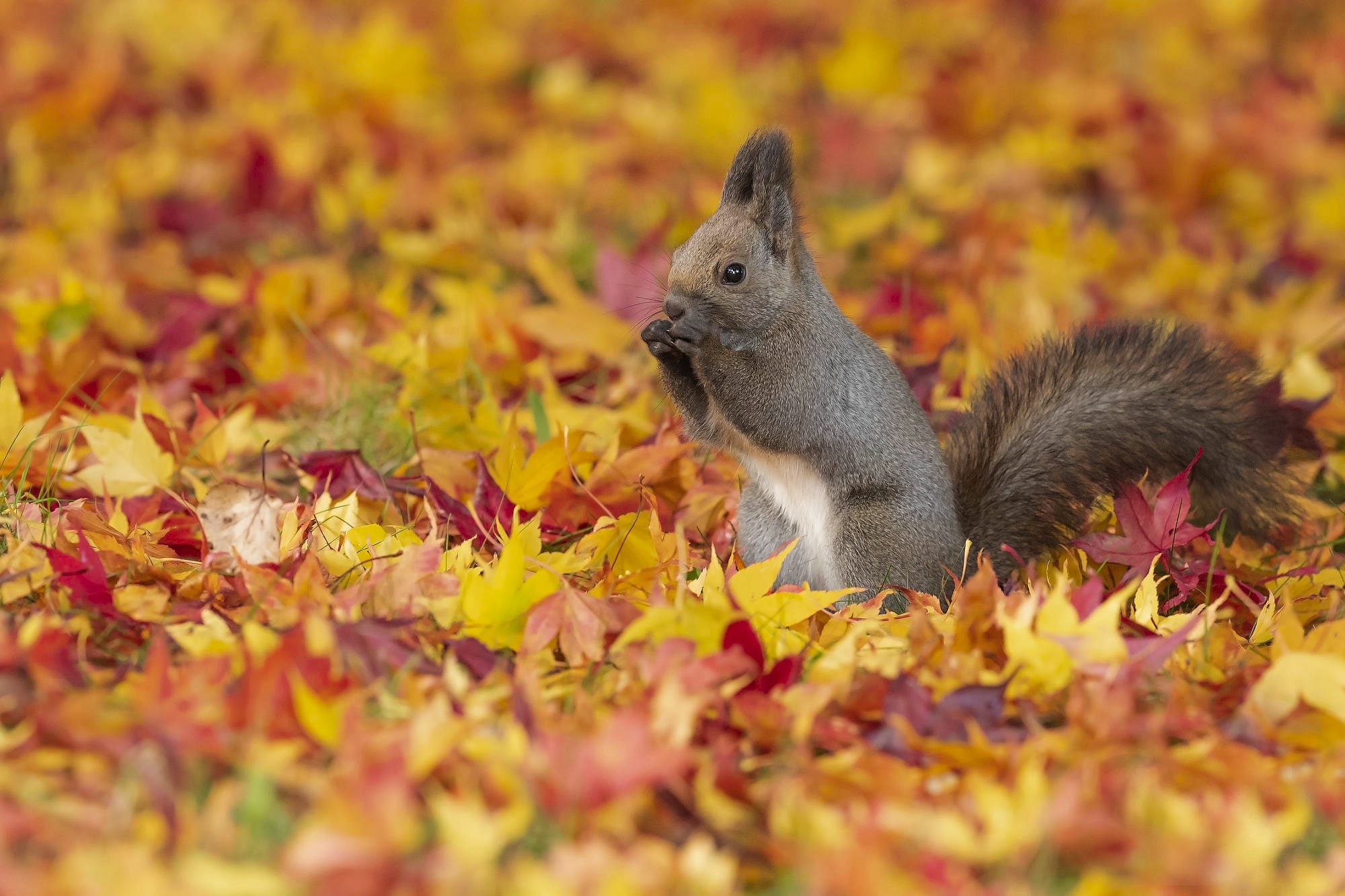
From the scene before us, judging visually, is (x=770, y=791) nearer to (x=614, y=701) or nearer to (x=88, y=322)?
(x=614, y=701)

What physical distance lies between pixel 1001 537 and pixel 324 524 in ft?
3.36

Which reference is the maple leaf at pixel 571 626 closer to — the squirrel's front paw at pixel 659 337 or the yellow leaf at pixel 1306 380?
the squirrel's front paw at pixel 659 337

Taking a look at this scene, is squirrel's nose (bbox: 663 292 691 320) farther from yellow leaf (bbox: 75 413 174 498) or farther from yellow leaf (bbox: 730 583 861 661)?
yellow leaf (bbox: 75 413 174 498)


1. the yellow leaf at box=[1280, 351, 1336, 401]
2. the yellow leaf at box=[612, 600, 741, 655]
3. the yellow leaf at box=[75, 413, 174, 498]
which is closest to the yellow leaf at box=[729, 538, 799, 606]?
the yellow leaf at box=[612, 600, 741, 655]

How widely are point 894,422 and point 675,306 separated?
0.39 m

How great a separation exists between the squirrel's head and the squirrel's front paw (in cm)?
2

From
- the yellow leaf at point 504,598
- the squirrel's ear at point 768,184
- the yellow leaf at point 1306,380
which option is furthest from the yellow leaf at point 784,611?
the yellow leaf at point 1306,380

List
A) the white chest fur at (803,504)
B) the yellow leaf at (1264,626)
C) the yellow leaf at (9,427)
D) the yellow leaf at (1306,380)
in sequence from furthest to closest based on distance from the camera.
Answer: the yellow leaf at (1306,380) → the white chest fur at (803,504) → the yellow leaf at (9,427) → the yellow leaf at (1264,626)

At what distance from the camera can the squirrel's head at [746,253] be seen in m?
2.24

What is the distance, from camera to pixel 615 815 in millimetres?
1332

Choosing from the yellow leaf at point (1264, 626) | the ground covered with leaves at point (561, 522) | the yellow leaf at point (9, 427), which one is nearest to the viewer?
the ground covered with leaves at point (561, 522)

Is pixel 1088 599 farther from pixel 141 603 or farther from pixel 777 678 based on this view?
pixel 141 603

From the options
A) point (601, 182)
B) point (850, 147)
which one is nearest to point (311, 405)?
point (601, 182)

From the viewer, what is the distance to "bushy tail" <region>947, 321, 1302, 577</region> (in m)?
2.14
